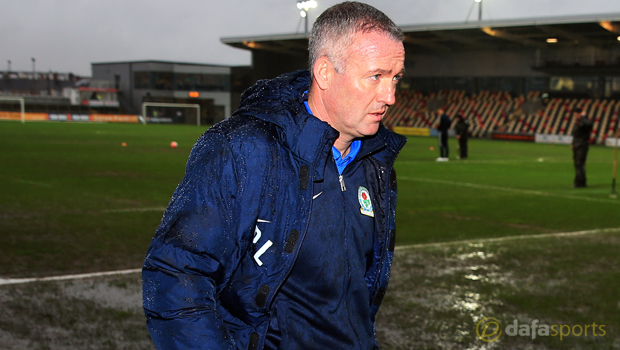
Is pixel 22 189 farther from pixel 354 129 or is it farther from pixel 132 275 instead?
pixel 354 129

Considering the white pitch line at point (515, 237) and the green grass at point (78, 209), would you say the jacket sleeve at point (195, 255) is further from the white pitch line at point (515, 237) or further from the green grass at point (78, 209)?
the white pitch line at point (515, 237)

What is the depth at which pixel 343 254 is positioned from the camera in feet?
6.77

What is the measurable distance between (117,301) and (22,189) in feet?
25.6

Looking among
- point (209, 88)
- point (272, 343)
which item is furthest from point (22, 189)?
point (209, 88)

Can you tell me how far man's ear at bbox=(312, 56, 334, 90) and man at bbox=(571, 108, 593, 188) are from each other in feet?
48.4

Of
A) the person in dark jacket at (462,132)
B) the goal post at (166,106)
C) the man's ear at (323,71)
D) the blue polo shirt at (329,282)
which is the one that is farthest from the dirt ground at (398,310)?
the goal post at (166,106)

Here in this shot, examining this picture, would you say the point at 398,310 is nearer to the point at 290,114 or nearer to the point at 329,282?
the point at 329,282

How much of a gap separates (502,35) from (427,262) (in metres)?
40.6

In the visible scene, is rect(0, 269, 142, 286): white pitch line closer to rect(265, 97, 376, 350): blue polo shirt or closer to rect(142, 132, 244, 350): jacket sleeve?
rect(265, 97, 376, 350): blue polo shirt

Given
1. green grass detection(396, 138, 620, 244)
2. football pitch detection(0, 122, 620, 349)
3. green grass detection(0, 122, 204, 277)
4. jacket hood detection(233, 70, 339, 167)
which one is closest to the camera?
jacket hood detection(233, 70, 339, 167)

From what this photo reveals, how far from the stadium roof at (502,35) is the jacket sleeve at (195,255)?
134 ft

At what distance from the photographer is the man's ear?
2.06m

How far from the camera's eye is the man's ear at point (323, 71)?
2.06 metres

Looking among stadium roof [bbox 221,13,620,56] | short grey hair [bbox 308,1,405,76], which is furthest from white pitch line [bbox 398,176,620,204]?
stadium roof [bbox 221,13,620,56]
